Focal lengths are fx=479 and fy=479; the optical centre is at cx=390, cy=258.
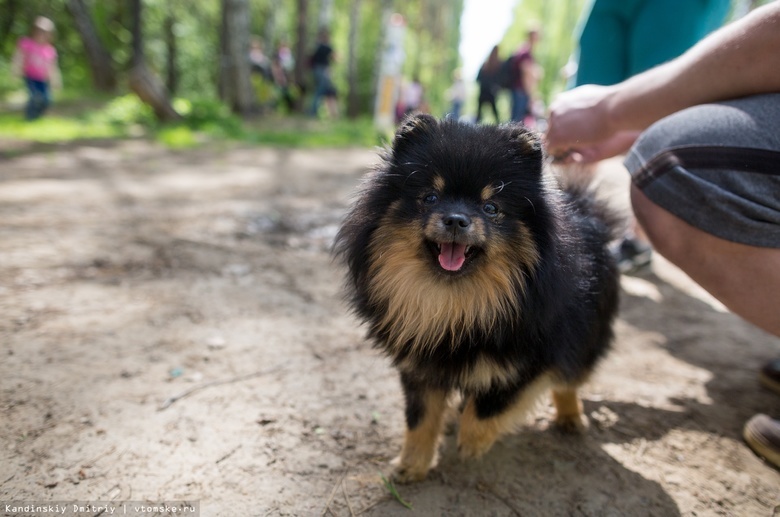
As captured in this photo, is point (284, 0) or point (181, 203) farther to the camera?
point (284, 0)

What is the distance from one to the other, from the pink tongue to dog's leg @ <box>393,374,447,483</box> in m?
0.55

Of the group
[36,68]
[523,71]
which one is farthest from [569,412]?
[36,68]

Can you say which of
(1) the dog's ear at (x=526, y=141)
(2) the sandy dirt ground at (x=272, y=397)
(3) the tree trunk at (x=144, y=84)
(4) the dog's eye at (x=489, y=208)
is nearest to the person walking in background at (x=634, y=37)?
(2) the sandy dirt ground at (x=272, y=397)

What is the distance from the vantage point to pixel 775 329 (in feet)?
6.68

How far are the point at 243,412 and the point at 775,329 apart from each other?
2.45 metres

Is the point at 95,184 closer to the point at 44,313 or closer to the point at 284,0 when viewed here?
the point at 44,313

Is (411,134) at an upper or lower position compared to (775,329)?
upper

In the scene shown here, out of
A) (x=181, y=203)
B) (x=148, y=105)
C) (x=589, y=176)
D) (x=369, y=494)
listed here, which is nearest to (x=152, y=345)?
(x=369, y=494)

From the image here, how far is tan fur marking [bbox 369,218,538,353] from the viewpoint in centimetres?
204

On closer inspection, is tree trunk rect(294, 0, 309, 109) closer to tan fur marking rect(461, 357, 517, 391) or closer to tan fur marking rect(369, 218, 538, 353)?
tan fur marking rect(369, 218, 538, 353)

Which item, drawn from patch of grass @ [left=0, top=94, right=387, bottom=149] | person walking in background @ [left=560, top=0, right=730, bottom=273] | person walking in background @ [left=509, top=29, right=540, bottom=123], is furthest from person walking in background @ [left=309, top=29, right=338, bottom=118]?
person walking in background @ [left=560, top=0, right=730, bottom=273]

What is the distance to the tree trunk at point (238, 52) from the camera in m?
12.0

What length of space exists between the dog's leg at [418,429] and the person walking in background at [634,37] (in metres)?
2.39

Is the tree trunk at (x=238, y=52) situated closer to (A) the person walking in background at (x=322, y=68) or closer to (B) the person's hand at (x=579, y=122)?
(A) the person walking in background at (x=322, y=68)
